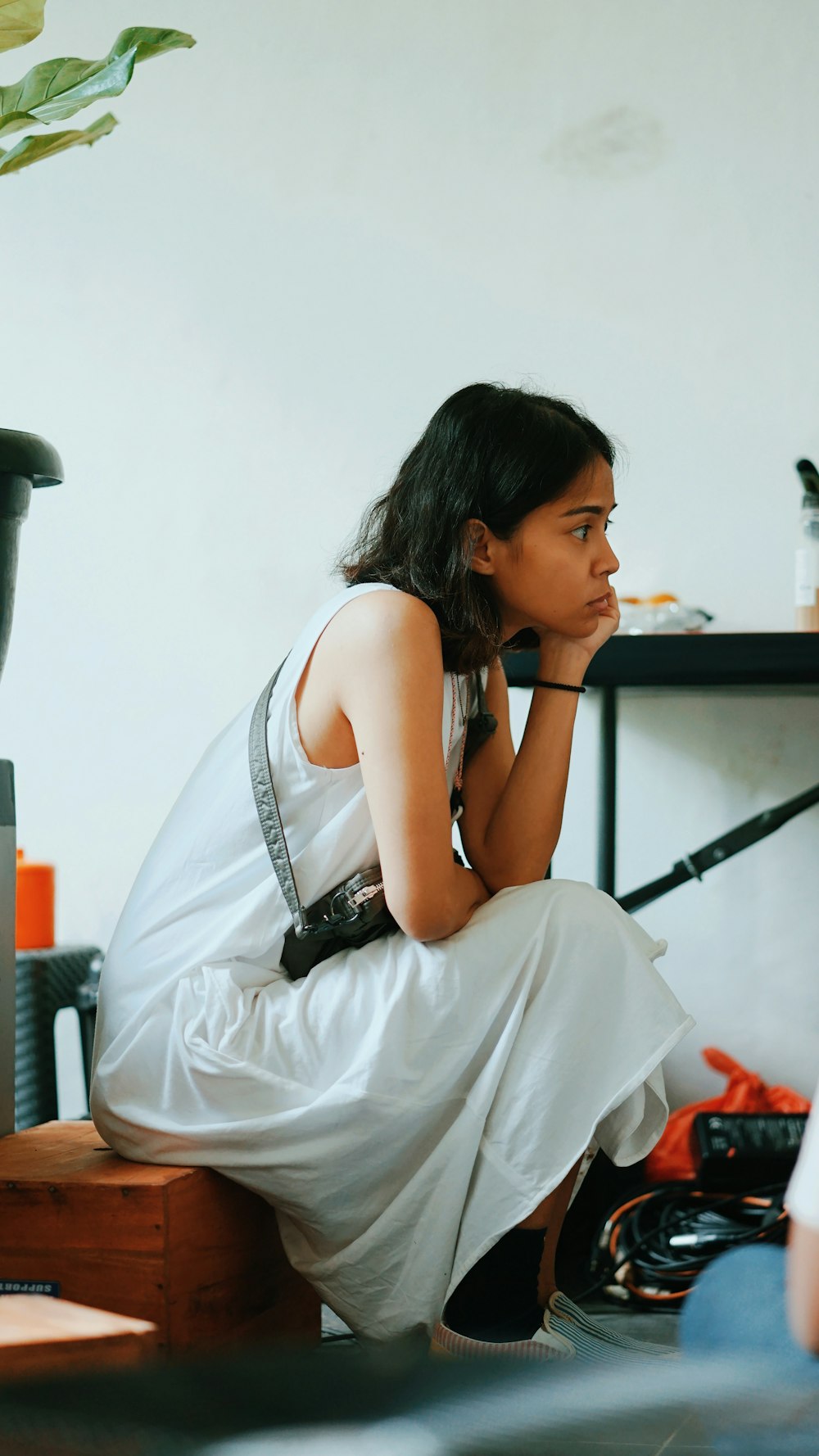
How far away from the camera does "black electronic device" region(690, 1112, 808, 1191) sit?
151cm

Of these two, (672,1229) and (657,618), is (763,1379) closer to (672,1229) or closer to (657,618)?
(672,1229)

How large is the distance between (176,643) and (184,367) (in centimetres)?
46

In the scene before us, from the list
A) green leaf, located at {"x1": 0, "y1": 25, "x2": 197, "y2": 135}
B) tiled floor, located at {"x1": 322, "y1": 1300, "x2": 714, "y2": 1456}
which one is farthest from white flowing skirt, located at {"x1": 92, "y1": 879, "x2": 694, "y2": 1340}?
green leaf, located at {"x1": 0, "y1": 25, "x2": 197, "y2": 135}

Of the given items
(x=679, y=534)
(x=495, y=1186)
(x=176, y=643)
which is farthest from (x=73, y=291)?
(x=495, y=1186)

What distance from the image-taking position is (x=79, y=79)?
1.08m

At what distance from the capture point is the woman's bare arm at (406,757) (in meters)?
1.03

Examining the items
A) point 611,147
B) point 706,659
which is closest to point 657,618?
point 706,659

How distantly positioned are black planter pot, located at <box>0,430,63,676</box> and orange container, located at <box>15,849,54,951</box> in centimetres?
81

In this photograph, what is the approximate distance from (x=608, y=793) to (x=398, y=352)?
79 cm

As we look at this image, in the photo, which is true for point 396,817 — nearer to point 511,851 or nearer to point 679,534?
point 511,851

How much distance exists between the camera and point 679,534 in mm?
1949

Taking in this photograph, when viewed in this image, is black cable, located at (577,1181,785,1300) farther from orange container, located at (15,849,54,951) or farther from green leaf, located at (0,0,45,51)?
green leaf, located at (0,0,45,51)

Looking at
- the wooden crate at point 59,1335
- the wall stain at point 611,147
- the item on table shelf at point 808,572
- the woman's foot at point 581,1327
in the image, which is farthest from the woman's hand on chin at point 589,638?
the wall stain at point 611,147

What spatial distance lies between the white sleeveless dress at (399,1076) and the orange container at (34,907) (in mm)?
839
